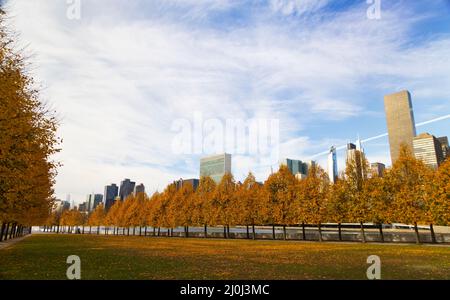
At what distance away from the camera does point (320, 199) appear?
47750 millimetres

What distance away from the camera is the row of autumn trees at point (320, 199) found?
38.5 metres

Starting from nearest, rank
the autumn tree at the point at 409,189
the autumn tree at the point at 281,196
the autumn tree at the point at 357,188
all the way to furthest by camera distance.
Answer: the autumn tree at the point at 409,189, the autumn tree at the point at 357,188, the autumn tree at the point at 281,196

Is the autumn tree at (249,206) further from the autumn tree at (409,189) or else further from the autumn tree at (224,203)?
the autumn tree at (409,189)

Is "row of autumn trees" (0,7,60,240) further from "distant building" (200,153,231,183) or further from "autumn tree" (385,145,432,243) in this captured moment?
"distant building" (200,153,231,183)

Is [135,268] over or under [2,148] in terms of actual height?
under

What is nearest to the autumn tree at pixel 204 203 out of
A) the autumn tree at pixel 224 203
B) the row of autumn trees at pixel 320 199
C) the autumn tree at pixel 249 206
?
the row of autumn trees at pixel 320 199

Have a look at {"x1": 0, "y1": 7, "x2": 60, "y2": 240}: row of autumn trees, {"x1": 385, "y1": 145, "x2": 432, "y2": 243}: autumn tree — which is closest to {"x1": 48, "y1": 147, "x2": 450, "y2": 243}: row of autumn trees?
{"x1": 385, "y1": 145, "x2": 432, "y2": 243}: autumn tree

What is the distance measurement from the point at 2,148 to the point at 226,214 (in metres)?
45.5

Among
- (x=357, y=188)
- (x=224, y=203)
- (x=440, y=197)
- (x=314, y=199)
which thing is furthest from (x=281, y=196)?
(x=440, y=197)

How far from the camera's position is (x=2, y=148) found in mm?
15125

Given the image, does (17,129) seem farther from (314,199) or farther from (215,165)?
(215,165)
